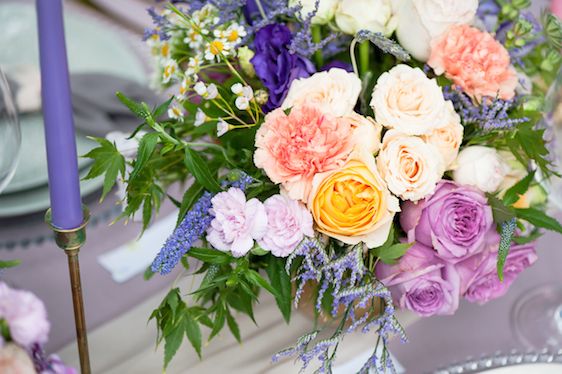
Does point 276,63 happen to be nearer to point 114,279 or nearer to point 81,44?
point 114,279

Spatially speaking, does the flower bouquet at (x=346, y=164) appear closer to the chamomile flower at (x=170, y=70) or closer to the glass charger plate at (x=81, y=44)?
the chamomile flower at (x=170, y=70)

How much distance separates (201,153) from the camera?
2.37 feet

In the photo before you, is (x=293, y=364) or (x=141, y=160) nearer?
(x=141, y=160)

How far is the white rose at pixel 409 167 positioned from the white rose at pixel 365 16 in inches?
5.1

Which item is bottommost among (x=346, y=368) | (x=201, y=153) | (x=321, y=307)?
(x=346, y=368)

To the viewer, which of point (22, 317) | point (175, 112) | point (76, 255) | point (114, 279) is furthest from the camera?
point (114, 279)

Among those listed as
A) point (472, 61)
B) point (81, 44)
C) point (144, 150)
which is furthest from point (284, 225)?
point (81, 44)

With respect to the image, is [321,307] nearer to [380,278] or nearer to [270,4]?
[380,278]

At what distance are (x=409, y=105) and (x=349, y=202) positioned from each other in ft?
0.34

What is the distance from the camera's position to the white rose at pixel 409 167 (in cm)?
59

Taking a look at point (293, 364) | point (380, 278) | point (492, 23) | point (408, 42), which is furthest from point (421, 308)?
point (492, 23)

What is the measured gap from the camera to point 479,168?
64 centimetres

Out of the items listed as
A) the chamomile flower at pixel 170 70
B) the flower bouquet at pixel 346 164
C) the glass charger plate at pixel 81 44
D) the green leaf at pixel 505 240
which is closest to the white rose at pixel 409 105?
the flower bouquet at pixel 346 164

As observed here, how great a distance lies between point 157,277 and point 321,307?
272 mm
